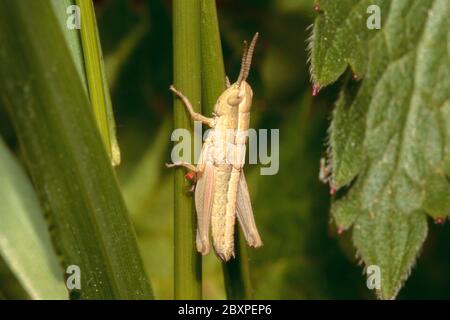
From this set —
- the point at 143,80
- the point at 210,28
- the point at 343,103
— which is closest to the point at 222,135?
the point at 343,103

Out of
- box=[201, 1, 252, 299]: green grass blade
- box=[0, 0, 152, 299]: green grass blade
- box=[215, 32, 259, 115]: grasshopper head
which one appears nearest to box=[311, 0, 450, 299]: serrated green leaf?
box=[215, 32, 259, 115]: grasshopper head

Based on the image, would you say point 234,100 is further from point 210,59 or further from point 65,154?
point 65,154

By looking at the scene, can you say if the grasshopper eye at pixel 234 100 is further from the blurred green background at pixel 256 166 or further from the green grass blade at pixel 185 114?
the blurred green background at pixel 256 166

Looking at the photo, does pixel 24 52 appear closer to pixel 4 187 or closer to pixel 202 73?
pixel 202 73

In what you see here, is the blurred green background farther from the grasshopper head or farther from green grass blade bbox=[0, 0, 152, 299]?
green grass blade bbox=[0, 0, 152, 299]

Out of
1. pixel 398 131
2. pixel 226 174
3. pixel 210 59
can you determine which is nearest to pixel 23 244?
pixel 226 174
